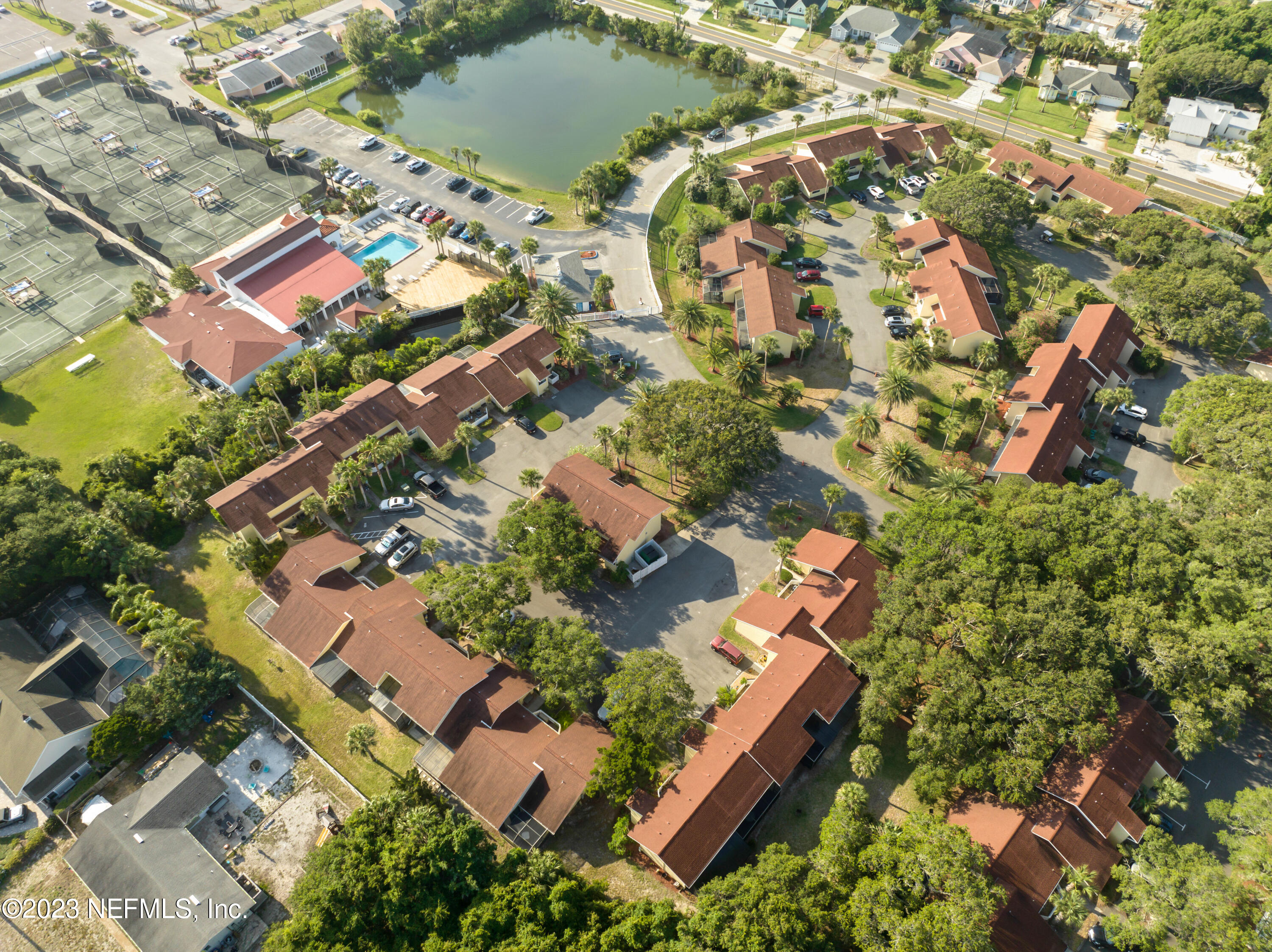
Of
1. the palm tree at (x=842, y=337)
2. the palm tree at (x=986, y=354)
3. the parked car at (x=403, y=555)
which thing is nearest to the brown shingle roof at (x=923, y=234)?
the palm tree at (x=842, y=337)

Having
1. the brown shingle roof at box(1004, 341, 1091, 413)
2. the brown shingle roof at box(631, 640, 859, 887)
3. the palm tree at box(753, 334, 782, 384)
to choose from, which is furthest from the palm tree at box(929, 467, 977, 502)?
the palm tree at box(753, 334, 782, 384)

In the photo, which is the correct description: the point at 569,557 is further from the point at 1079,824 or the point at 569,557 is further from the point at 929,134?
the point at 929,134

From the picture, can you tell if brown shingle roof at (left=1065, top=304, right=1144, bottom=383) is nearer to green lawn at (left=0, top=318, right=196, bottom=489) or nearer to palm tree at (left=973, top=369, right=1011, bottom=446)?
palm tree at (left=973, top=369, right=1011, bottom=446)

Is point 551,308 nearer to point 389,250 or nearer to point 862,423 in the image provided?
point 389,250

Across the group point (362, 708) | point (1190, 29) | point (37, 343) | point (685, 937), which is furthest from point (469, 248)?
point (1190, 29)

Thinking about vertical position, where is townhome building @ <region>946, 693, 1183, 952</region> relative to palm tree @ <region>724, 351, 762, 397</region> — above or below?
below
